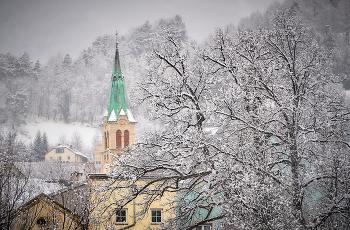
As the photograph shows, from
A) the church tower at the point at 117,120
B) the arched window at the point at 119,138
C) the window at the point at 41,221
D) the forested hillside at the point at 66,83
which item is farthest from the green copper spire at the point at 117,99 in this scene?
the forested hillside at the point at 66,83

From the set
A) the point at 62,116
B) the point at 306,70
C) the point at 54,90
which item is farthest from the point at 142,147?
the point at 54,90

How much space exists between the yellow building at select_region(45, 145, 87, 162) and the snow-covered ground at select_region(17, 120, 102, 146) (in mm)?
16548

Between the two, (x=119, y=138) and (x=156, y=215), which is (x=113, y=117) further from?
(x=156, y=215)

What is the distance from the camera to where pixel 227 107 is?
937 cm

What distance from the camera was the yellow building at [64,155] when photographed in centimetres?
7725

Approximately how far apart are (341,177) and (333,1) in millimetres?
94291

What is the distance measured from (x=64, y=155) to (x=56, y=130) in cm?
2541

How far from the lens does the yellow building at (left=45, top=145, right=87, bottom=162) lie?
77250 mm

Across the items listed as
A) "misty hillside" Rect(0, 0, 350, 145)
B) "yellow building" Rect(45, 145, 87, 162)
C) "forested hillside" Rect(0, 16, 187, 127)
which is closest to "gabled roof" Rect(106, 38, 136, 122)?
"yellow building" Rect(45, 145, 87, 162)

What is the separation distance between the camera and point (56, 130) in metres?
103

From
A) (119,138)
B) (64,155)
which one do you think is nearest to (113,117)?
(119,138)

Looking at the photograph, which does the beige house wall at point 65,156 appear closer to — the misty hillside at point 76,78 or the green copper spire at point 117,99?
the misty hillside at point 76,78

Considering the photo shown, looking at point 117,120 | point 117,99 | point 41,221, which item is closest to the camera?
point 41,221

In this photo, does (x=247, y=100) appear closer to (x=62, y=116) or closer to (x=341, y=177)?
(x=341, y=177)
